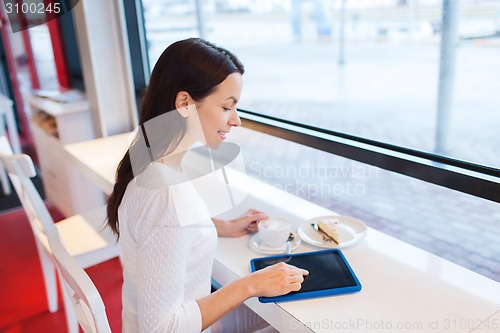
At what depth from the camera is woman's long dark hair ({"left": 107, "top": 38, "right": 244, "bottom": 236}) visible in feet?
3.10

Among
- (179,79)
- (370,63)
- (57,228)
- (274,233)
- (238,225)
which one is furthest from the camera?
(370,63)

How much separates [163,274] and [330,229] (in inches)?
20.1

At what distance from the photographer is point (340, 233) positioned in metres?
1.23

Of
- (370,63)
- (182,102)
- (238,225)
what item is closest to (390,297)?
(238,225)

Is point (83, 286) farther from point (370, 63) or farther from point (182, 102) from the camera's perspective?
point (370, 63)

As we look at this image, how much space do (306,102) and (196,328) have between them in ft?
10.9

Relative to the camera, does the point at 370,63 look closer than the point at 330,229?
No

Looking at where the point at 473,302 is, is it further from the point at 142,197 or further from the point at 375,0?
the point at 375,0

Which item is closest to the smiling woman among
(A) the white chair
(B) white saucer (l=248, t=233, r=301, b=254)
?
(B) white saucer (l=248, t=233, r=301, b=254)

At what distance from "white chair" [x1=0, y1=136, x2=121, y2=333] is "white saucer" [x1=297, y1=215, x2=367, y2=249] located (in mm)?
790

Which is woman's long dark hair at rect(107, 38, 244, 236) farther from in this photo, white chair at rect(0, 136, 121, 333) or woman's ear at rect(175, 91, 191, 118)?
white chair at rect(0, 136, 121, 333)

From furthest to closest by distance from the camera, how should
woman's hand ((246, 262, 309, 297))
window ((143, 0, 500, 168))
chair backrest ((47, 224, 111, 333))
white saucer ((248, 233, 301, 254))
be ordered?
window ((143, 0, 500, 168)) < white saucer ((248, 233, 301, 254)) < woman's hand ((246, 262, 309, 297)) < chair backrest ((47, 224, 111, 333))

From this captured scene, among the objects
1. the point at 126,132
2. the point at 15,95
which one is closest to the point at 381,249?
Result: the point at 126,132

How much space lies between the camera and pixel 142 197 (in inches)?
36.2
